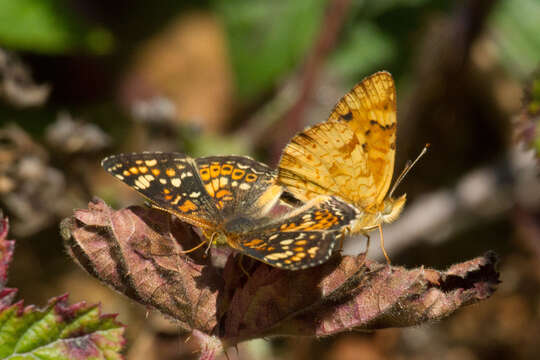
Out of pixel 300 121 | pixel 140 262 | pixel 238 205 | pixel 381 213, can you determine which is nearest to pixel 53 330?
pixel 140 262

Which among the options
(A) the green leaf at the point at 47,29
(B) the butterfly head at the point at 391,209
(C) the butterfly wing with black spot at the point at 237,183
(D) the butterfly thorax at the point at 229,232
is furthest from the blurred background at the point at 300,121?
(B) the butterfly head at the point at 391,209

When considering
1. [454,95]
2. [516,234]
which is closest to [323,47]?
[454,95]

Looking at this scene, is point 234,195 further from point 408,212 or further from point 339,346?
point 339,346

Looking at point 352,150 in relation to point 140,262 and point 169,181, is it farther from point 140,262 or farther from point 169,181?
point 140,262

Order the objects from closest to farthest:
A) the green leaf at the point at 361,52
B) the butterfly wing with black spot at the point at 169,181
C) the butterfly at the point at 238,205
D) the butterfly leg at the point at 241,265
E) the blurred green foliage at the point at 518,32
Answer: the butterfly at the point at 238,205 < the butterfly leg at the point at 241,265 < the butterfly wing with black spot at the point at 169,181 < the blurred green foliage at the point at 518,32 < the green leaf at the point at 361,52

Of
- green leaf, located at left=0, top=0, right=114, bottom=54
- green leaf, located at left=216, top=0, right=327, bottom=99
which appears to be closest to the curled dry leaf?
green leaf, located at left=0, top=0, right=114, bottom=54

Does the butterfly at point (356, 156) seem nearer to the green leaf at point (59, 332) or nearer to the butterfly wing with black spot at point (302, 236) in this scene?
the butterfly wing with black spot at point (302, 236)
